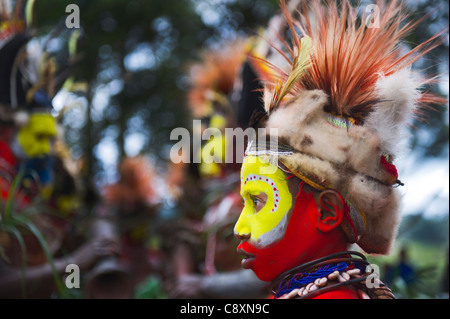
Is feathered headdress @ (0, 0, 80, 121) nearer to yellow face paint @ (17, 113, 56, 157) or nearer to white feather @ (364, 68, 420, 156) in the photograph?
yellow face paint @ (17, 113, 56, 157)

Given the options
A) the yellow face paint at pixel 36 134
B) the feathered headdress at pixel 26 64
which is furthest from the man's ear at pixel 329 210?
the yellow face paint at pixel 36 134

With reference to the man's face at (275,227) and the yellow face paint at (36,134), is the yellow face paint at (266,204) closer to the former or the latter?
the man's face at (275,227)

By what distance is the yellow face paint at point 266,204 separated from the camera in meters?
1.50

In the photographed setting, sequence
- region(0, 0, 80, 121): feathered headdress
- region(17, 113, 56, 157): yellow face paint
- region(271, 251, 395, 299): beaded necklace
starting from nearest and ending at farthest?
1. region(271, 251, 395, 299): beaded necklace
2. region(0, 0, 80, 121): feathered headdress
3. region(17, 113, 56, 157): yellow face paint

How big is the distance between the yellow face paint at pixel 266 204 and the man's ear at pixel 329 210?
0.10 m

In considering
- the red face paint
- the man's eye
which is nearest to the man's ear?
the red face paint

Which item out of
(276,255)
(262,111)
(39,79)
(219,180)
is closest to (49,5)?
(39,79)

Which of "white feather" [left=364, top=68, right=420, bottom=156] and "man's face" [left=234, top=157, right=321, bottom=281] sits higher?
"white feather" [left=364, top=68, right=420, bottom=156]

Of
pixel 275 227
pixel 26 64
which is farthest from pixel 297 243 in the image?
pixel 26 64

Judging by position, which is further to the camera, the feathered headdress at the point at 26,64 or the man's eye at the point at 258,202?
the feathered headdress at the point at 26,64

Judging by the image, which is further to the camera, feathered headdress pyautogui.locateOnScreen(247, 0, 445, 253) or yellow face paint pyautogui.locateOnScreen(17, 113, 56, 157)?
Answer: yellow face paint pyautogui.locateOnScreen(17, 113, 56, 157)

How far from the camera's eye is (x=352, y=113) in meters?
1.56

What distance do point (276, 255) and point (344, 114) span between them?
0.52 m

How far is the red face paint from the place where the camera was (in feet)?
4.92
